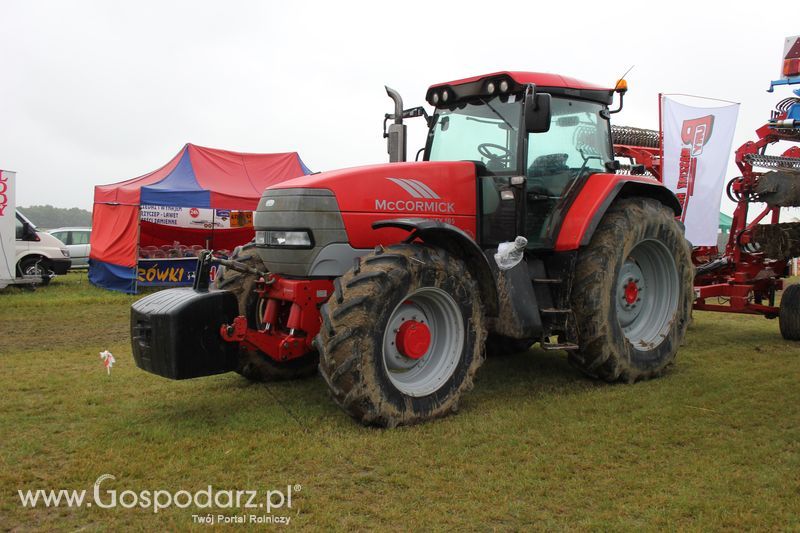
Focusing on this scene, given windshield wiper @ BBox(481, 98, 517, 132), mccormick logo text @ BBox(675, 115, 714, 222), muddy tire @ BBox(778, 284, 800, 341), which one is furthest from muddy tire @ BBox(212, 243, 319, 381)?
mccormick logo text @ BBox(675, 115, 714, 222)

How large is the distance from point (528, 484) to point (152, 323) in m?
2.62

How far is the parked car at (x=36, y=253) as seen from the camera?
52.5 ft

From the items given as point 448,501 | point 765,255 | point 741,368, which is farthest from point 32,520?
point 765,255

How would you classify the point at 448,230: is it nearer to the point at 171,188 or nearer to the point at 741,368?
the point at 741,368

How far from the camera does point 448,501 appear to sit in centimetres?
347

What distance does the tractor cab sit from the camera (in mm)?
5500

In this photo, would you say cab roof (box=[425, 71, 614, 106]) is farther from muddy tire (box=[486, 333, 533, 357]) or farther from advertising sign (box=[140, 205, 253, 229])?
advertising sign (box=[140, 205, 253, 229])

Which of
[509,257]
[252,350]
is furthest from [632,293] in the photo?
[252,350]

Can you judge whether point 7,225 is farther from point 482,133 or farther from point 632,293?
point 632,293

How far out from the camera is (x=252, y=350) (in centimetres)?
547

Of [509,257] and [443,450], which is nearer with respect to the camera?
[443,450]

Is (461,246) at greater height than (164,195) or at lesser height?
lesser

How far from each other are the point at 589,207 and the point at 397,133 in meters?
1.76

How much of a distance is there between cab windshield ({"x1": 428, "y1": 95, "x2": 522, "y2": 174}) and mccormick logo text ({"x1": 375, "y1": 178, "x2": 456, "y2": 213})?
2.18 feet
